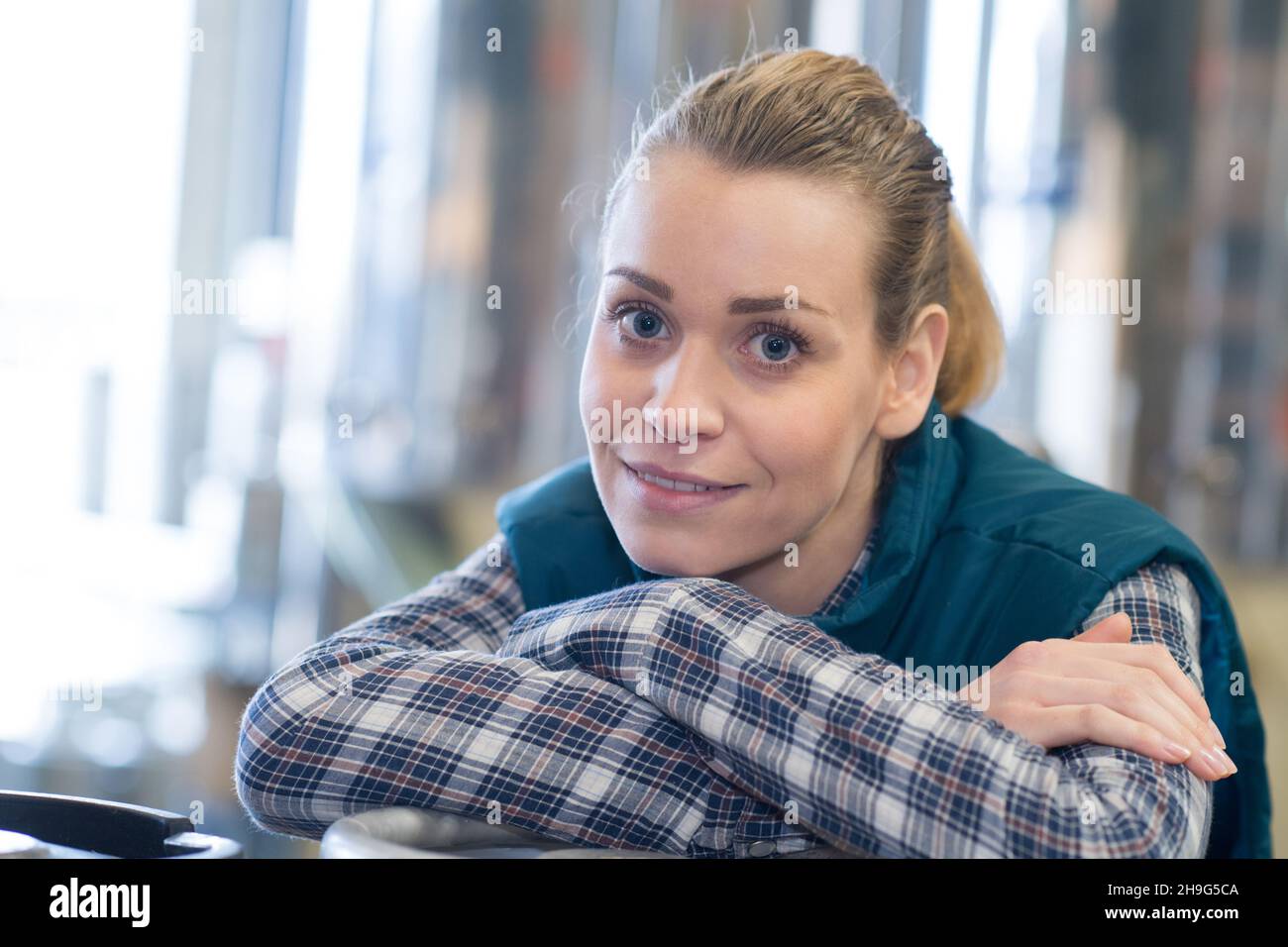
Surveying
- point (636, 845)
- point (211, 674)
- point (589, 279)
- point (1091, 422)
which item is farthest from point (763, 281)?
point (211, 674)

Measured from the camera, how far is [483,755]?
92cm

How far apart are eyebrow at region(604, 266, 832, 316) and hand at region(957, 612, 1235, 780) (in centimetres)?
35

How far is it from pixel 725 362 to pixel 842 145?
0.24 m

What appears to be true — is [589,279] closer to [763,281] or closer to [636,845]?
[763,281]

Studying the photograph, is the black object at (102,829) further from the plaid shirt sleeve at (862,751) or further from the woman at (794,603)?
the plaid shirt sleeve at (862,751)

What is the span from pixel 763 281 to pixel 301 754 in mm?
524

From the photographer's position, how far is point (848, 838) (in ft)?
2.77

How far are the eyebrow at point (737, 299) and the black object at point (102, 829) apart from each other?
559 millimetres

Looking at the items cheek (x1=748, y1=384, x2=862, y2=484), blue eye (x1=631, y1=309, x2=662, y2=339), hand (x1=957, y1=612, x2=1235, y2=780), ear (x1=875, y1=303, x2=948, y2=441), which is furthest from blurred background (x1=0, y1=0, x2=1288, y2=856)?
hand (x1=957, y1=612, x2=1235, y2=780)
